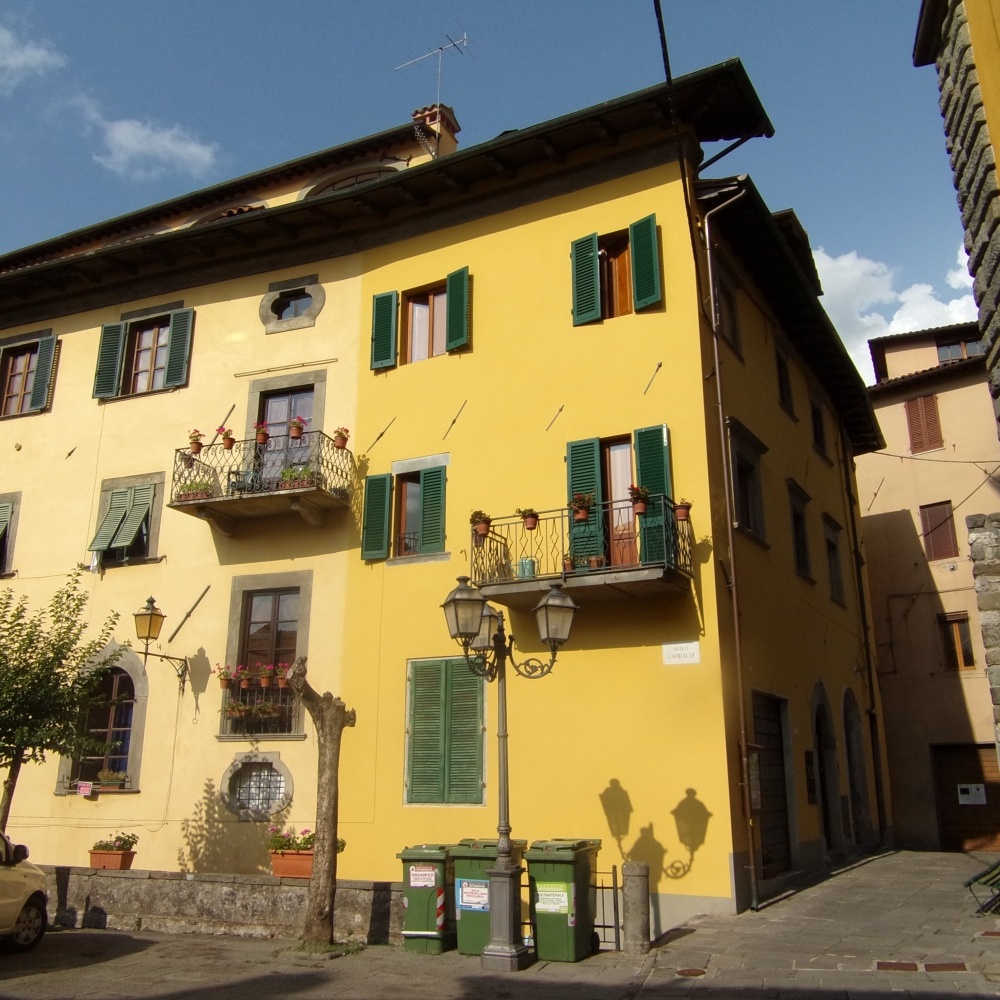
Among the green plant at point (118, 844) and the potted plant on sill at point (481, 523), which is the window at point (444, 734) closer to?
the potted plant on sill at point (481, 523)

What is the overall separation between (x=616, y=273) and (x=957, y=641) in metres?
13.7

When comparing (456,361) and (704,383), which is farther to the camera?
(456,361)

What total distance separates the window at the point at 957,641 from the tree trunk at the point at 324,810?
1659cm

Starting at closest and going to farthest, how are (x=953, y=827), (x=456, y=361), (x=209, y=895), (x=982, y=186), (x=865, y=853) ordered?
1. (x=982, y=186)
2. (x=209, y=895)
3. (x=456, y=361)
4. (x=865, y=853)
5. (x=953, y=827)

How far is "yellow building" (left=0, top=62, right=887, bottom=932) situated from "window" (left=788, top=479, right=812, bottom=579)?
12 cm

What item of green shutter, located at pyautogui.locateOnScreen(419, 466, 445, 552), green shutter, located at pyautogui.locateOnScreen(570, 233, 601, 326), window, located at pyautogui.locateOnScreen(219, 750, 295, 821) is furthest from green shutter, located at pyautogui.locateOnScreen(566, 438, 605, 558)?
window, located at pyautogui.locateOnScreen(219, 750, 295, 821)

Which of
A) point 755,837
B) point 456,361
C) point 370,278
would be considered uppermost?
point 370,278

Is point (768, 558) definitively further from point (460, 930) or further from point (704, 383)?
point (460, 930)

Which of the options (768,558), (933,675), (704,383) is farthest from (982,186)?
(933,675)

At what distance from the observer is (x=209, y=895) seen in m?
12.5

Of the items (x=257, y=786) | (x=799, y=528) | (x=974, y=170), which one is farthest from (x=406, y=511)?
(x=974, y=170)

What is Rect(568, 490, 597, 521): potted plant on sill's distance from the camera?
13219mm

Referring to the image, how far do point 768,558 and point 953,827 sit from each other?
37.0ft

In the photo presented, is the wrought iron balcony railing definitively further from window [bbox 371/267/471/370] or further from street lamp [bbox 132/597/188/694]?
street lamp [bbox 132/597/188/694]
